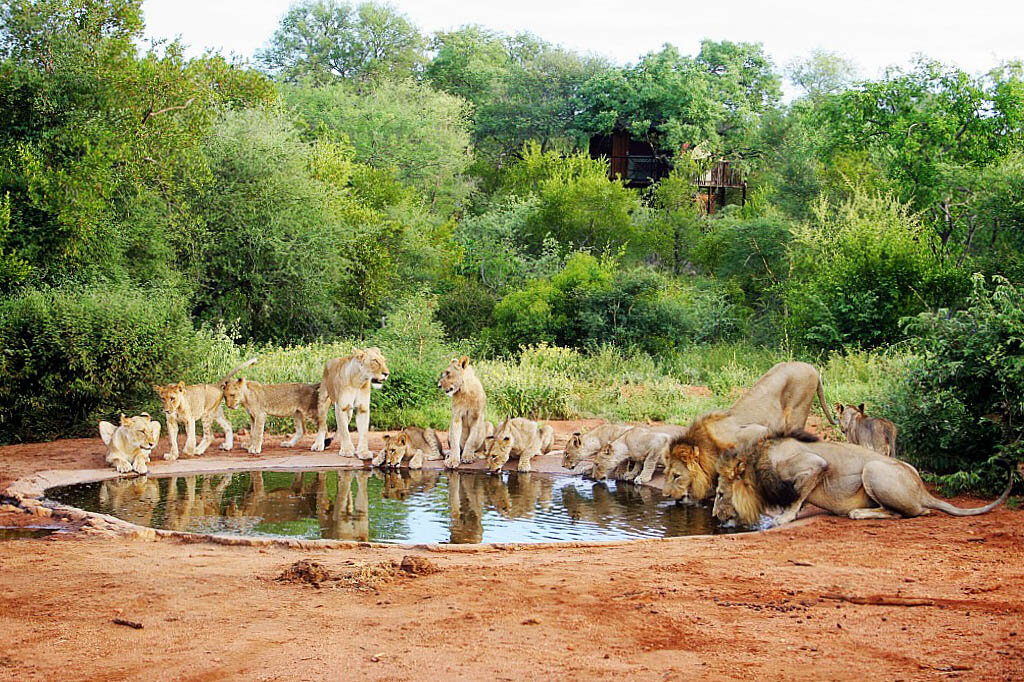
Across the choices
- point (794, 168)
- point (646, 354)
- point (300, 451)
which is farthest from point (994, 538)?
point (794, 168)

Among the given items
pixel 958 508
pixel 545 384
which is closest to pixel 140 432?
pixel 545 384

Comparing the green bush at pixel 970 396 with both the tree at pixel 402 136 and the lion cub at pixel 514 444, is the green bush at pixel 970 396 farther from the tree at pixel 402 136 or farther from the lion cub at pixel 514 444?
the tree at pixel 402 136

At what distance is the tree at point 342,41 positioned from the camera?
7544cm

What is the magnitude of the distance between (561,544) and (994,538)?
3937 mm

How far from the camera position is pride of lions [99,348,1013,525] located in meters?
10.3

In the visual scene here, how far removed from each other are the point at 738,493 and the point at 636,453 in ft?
9.19

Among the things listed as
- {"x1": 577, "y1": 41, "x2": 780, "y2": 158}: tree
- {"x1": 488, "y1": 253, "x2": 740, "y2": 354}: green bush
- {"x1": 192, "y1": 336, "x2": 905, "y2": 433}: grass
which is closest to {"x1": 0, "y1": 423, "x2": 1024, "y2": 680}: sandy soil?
{"x1": 192, "y1": 336, "x2": 905, "y2": 433}: grass

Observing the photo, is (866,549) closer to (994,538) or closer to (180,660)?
(994,538)

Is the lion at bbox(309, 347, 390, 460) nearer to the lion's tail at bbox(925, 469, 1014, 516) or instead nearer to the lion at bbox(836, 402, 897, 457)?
the lion at bbox(836, 402, 897, 457)

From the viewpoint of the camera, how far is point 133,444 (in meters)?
12.9

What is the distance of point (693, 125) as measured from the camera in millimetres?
52969

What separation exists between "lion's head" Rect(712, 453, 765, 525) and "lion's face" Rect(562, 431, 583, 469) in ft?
11.3

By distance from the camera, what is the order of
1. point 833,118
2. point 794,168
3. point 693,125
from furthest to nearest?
point 693,125 < point 794,168 < point 833,118

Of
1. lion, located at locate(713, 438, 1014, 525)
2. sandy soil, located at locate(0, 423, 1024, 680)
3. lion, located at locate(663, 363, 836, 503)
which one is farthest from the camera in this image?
lion, located at locate(663, 363, 836, 503)
